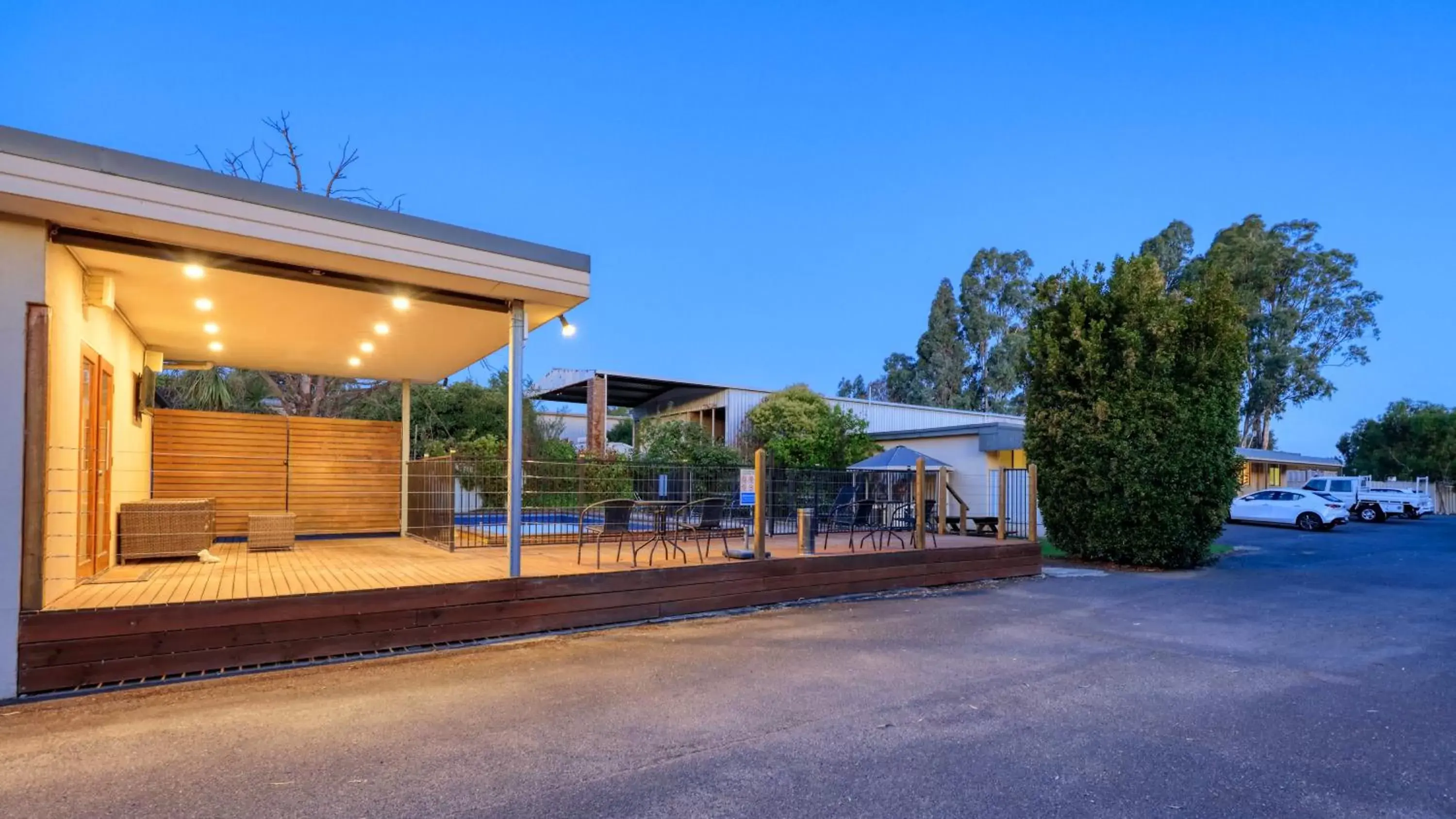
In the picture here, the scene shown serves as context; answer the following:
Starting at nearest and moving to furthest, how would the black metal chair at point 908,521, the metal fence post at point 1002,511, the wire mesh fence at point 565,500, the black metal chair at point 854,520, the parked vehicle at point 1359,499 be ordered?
the wire mesh fence at point 565,500 → the black metal chair at point 854,520 → the black metal chair at point 908,521 → the metal fence post at point 1002,511 → the parked vehicle at point 1359,499

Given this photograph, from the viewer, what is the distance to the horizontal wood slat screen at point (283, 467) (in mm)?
10484

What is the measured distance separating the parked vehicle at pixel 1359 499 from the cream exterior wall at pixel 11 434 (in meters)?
32.9

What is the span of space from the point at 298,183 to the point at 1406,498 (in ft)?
131

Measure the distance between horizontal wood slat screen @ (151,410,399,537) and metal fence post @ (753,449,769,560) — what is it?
5.72m

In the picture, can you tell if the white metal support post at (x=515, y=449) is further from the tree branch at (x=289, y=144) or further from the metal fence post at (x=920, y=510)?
the tree branch at (x=289, y=144)

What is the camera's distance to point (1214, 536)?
43.9 feet

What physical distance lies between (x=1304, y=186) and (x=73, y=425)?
51562 millimetres

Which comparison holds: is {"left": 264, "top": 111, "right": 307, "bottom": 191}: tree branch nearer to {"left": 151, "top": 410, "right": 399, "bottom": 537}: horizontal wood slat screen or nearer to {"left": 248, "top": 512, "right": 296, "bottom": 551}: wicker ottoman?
{"left": 151, "top": 410, "right": 399, "bottom": 537}: horizontal wood slat screen

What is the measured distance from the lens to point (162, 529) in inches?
316

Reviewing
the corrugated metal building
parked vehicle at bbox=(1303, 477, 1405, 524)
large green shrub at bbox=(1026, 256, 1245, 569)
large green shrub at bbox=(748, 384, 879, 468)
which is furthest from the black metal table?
parked vehicle at bbox=(1303, 477, 1405, 524)

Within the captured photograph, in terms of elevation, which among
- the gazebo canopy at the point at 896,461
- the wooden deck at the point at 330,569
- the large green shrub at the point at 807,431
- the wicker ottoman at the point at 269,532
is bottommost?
the wooden deck at the point at 330,569

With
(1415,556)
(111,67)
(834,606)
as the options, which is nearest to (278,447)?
(834,606)

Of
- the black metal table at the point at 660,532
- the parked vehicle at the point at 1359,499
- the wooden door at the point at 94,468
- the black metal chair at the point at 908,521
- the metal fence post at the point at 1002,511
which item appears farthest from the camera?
the parked vehicle at the point at 1359,499

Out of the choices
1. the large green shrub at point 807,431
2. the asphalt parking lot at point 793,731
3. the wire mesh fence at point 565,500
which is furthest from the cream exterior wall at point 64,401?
the large green shrub at point 807,431
